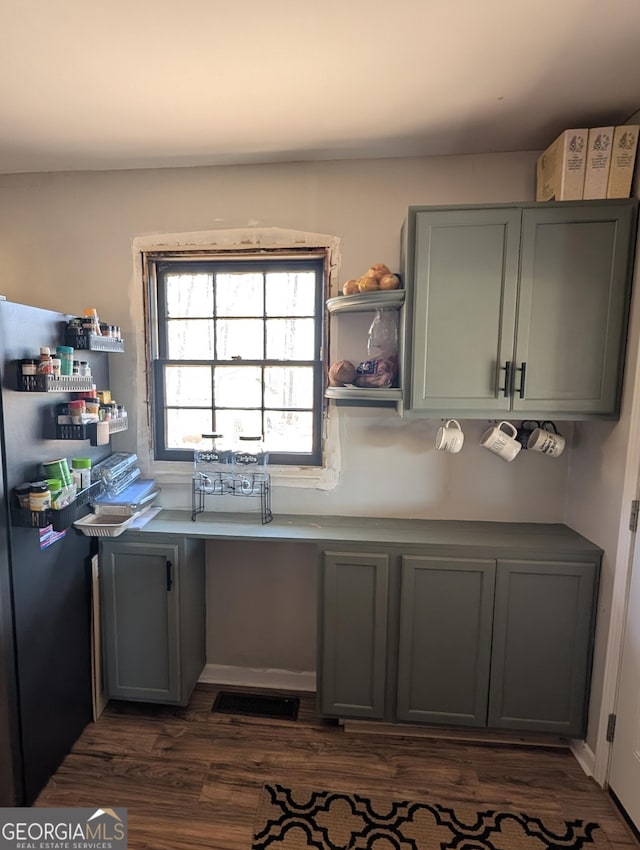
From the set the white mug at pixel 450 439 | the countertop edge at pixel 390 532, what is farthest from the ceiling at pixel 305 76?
the countertop edge at pixel 390 532

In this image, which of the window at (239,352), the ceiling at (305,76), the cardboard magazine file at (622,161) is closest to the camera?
the ceiling at (305,76)

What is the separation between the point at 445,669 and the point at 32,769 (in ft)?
5.51

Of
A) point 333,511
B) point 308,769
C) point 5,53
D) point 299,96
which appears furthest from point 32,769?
point 299,96

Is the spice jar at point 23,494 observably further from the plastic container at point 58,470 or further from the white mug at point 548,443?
the white mug at point 548,443

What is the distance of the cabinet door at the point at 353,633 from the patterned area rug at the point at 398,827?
336 mm

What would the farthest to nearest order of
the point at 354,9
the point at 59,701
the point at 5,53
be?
the point at 59,701 < the point at 5,53 < the point at 354,9

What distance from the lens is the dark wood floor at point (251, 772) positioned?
5.25 feet

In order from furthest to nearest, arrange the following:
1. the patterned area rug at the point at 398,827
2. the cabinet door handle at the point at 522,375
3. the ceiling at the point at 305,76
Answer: the cabinet door handle at the point at 522,375 → the patterned area rug at the point at 398,827 → the ceiling at the point at 305,76

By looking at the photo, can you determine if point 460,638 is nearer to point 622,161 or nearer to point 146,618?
point 146,618

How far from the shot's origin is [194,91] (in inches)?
62.0

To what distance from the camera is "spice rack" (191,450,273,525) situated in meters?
2.19

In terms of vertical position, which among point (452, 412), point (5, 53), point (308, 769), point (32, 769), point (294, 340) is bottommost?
point (308, 769)

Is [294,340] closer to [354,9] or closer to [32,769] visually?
[354,9]

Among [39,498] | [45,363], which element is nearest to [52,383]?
[45,363]
